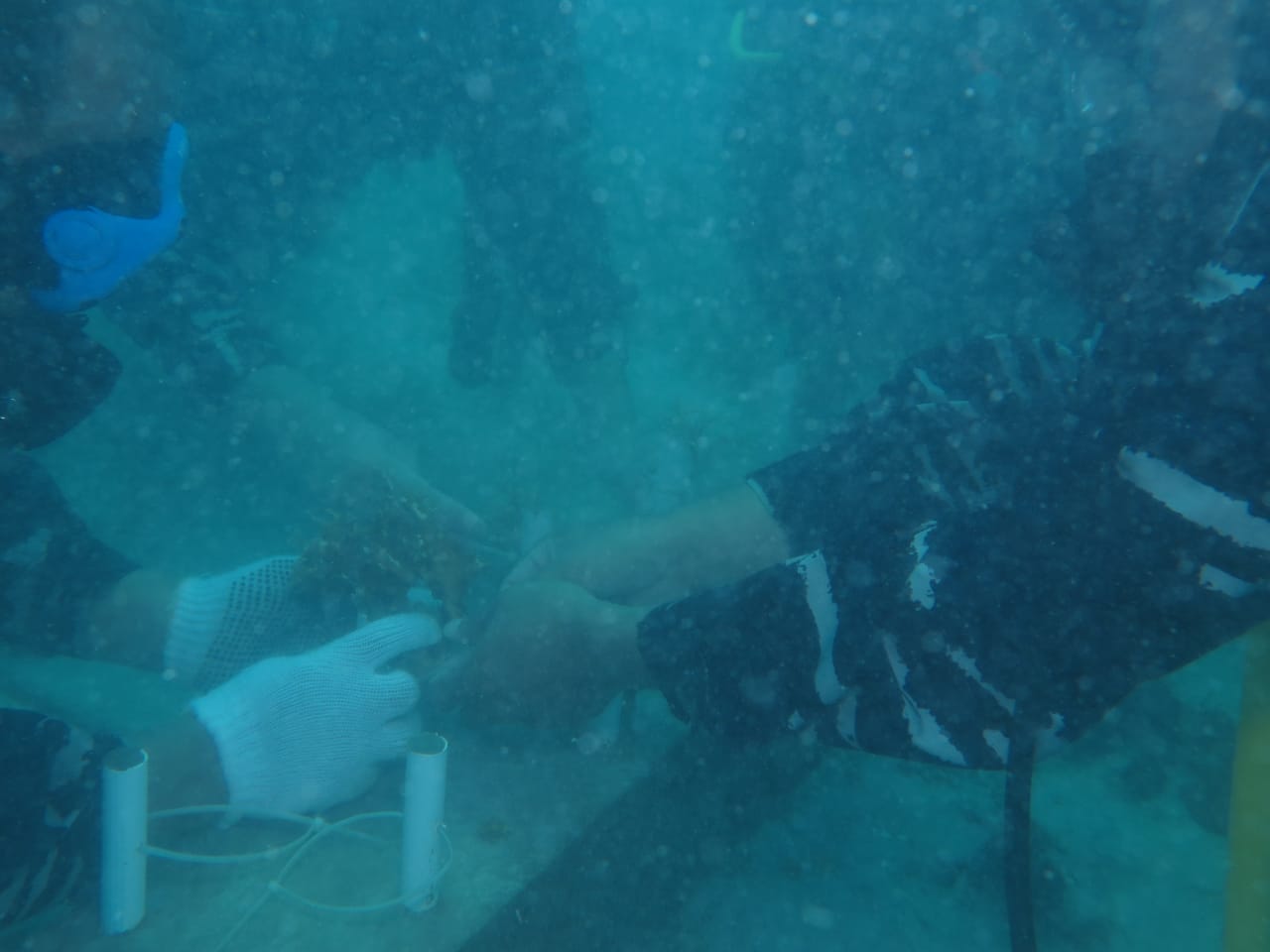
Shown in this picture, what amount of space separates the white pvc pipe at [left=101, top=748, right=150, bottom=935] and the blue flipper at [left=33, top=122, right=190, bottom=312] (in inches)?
79.4

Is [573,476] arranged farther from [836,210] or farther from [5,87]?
[5,87]

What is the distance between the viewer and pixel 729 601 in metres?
A: 2.37

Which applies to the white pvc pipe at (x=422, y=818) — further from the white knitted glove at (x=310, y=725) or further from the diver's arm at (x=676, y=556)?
the diver's arm at (x=676, y=556)

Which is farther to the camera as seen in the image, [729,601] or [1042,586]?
[729,601]

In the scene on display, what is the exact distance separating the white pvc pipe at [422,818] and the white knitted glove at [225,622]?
1516mm

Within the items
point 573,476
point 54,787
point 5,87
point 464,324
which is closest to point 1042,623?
point 54,787

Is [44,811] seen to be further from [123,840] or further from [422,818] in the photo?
[422,818]

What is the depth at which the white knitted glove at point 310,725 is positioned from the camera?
2.50 m

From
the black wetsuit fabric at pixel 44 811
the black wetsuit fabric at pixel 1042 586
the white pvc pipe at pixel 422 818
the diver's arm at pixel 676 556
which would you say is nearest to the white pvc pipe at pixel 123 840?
the black wetsuit fabric at pixel 44 811

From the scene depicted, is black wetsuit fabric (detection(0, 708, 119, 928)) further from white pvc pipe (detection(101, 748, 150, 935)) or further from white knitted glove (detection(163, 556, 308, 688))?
white knitted glove (detection(163, 556, 308, 688))

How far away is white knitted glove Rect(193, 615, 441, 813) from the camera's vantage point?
2502 mm

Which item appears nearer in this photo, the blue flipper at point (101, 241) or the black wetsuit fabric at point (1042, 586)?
the black wetsuit fabric at point (1042, 586)

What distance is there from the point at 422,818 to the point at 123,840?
0.91 meters

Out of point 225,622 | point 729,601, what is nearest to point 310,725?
point 225,622
